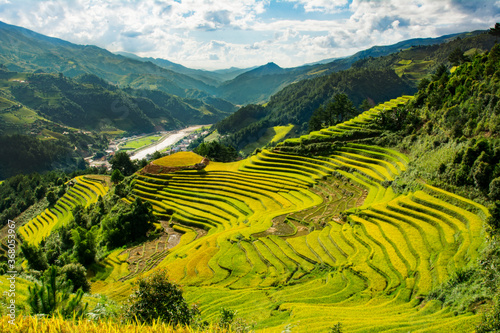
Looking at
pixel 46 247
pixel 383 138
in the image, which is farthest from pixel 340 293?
pixel 46 247

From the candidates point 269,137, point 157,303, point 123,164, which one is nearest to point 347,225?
point 157,303

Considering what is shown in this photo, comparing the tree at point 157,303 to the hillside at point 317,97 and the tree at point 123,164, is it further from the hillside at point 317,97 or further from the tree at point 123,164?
the hillside at point 317,97

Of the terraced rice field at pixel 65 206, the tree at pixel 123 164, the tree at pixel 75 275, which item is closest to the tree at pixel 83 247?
the tree at pixel 75 275

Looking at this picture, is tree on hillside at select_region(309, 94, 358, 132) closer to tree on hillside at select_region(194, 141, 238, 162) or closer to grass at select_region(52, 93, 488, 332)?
tree on hillside at select_region(194, 141, 238, 162)

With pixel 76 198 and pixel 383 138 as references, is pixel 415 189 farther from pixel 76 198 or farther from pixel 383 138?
pixel 76 198

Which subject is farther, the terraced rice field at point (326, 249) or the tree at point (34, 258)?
the tree at point (34, 258)

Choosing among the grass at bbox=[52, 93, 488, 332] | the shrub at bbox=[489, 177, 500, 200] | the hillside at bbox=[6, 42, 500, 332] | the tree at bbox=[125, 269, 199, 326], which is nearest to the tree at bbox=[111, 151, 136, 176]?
the hillside at bbox=[6, 42, 500, 332]
